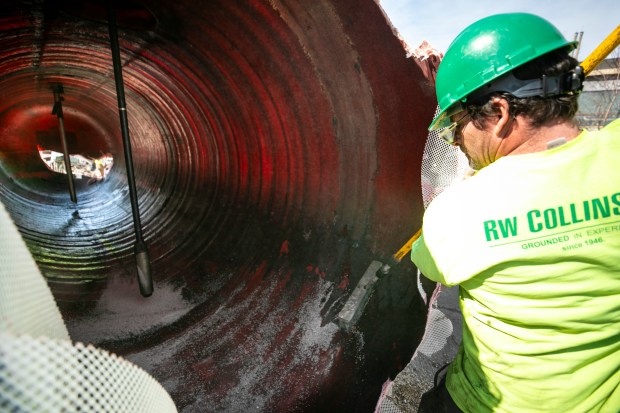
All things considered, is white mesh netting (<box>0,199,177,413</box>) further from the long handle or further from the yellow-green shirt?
the long handle

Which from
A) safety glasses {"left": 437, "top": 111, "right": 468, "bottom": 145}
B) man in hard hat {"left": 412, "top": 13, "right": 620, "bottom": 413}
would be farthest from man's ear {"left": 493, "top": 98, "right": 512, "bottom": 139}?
safety glasses {"left": 437, "top": 111, "right": 468, "bottom": 145}

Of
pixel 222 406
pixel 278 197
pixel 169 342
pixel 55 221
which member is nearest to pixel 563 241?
pixel 278 197

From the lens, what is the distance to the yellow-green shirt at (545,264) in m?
1.02

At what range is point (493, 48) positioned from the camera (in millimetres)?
1259

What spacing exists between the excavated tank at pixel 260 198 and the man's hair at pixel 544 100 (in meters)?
0.51

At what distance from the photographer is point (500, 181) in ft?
3.48

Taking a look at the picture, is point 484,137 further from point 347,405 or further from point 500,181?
point 347,405

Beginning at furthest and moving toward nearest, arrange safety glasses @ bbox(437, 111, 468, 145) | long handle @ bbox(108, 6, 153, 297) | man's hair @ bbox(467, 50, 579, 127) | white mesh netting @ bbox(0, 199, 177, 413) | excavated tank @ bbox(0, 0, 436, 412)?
long handle @ bbox(108, 6, 153, 297) < excavated tank @ bbox(0, 0, 436, 412) < safety glasses @ bbox(437, 111, 468, 145) < man's hair @ bbox(467, 50, 579, 127) < white mesh netting @ bbox(0, 199, 177, 413)

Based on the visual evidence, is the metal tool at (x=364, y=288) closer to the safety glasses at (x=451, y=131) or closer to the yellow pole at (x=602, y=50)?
the safety glasses at (x=451, y=131)

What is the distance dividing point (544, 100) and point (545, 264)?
554 millimetres

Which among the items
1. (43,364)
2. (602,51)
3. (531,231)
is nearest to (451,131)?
(531,231)

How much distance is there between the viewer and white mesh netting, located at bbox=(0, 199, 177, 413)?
0.35 metres

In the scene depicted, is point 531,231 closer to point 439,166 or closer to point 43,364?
point 439,166

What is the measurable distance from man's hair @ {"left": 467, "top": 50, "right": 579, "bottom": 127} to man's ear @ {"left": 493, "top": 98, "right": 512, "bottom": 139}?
1 cm
